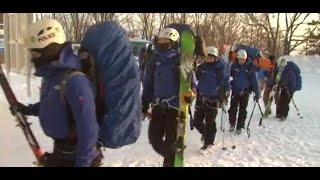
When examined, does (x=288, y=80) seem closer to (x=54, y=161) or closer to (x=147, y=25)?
(x=54, y=161)

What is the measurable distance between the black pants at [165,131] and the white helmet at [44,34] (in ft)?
10.2

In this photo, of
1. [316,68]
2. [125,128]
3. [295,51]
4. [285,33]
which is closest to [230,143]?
[125,128]

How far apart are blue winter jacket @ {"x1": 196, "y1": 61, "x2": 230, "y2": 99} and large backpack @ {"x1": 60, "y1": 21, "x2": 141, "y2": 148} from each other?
15.4 feet

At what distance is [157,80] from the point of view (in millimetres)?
6391

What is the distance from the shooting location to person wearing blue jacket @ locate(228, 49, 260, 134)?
9562mm

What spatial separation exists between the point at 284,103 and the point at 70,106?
10193mm

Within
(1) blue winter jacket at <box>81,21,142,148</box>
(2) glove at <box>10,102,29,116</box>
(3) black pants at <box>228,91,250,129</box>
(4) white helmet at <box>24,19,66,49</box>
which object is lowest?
(3) black pants at <box>228,91,250,129</box>

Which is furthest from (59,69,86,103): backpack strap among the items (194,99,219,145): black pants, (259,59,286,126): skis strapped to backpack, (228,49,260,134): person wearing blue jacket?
(259,59,286,126): skis strapped to backpack

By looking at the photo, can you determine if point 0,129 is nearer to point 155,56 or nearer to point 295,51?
point 155,56

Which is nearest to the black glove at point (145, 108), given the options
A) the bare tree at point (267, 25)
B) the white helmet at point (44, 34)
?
the white helmet at point (44, 34)

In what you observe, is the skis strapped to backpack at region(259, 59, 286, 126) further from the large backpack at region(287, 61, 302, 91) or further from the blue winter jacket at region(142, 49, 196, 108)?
the blue winter jacket at region(142, 49, 196, 108)

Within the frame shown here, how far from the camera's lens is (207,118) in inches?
317

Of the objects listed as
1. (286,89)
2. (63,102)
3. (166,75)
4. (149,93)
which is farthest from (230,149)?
(63,102)

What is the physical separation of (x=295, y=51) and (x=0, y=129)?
48963 millimetres
